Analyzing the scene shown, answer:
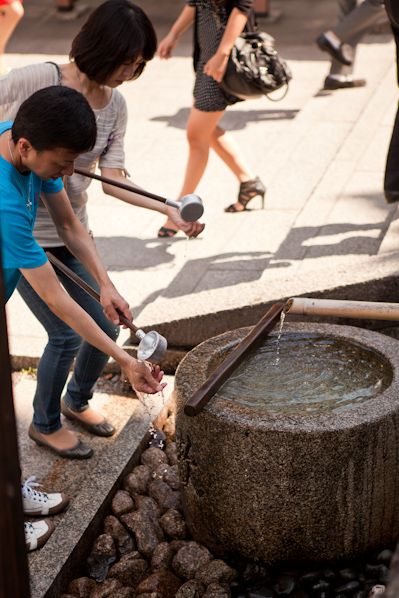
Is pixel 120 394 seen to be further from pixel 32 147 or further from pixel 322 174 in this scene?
pixel 322 174

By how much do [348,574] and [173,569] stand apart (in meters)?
0.62

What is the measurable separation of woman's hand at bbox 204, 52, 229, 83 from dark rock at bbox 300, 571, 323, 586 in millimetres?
3040

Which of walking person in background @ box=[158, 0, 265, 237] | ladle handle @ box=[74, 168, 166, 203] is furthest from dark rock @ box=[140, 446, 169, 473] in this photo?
walking person in background @ box=[158, 0, 265, 237]

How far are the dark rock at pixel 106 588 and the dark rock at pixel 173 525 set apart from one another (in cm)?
31

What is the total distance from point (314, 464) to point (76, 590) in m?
0.94

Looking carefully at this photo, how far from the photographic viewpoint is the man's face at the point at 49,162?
A: 7.17 ft

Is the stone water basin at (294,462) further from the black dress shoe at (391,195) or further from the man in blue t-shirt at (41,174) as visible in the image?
the black dress shoe at (391,195)

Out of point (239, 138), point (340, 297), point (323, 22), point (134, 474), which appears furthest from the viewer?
point (323, 22)

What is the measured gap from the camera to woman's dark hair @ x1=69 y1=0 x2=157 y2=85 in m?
2.65

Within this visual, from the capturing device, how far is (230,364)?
262 centimetres

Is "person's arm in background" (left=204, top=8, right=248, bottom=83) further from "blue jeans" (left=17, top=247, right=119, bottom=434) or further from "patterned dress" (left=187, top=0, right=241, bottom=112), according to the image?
"blue jeans" (left=17, top=247, right=119, bottom=434)

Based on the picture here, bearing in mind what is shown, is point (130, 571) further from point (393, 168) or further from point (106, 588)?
point (393, 168)

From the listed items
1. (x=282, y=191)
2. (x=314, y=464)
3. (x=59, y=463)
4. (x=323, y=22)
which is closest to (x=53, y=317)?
(x=59, y=463)

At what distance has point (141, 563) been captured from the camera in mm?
2705
